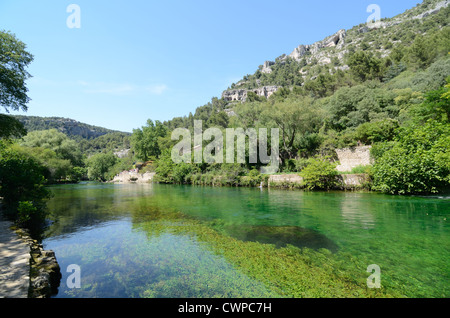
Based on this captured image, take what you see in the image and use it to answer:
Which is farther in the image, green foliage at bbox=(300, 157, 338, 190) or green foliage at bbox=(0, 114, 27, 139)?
Result: green foliage at bbox=(300, 157, 338, 190)

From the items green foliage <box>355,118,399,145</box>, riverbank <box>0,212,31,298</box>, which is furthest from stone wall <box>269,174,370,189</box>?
riverbank <box>0,212,31,298</box>

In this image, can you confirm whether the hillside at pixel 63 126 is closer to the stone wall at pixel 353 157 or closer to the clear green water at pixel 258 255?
the clear green water at pixel 258 255

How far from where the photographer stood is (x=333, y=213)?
10.1 metres

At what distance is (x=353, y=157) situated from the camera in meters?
22.4

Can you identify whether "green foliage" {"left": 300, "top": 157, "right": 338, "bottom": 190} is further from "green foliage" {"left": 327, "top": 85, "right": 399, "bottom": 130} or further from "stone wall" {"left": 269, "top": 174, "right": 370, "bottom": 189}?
"green foliage" {"left": 327, "top": 85, "right": 399, "bottom": 130}

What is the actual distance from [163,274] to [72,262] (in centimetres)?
254

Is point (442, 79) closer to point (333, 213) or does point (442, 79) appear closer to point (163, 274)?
point (333, 213)

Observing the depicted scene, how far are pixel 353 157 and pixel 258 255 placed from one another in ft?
71.8

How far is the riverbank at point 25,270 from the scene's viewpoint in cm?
297

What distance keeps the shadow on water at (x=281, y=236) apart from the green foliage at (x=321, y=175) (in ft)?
46.3

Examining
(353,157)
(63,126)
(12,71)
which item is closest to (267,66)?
(63,126)

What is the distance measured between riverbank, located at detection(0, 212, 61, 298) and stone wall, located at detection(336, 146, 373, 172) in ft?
80.0

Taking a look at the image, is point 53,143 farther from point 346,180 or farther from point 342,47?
point 342,47

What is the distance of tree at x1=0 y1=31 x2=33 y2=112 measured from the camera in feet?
37.5
